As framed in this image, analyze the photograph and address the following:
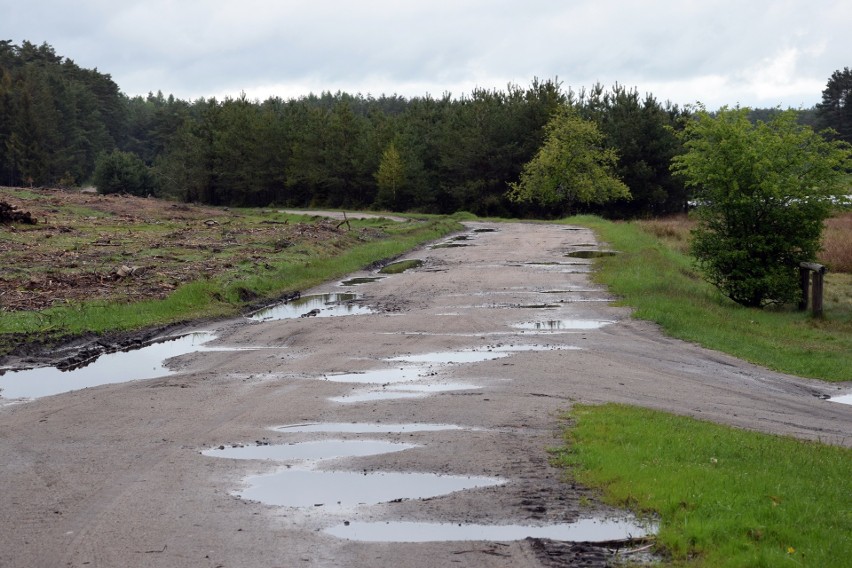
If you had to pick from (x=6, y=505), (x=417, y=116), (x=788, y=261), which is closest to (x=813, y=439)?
(x=6, y=505)

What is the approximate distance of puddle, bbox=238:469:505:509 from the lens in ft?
26.6

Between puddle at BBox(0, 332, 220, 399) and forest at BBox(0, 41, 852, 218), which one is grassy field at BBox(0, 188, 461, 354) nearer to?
puddle at BBox(0, 332, 220, 399)

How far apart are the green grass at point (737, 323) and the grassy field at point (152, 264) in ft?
31.9

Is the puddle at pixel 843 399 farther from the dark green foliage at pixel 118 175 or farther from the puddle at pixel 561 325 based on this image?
the dark green foliage at pixel 118 175

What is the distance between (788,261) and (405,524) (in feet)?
59.6

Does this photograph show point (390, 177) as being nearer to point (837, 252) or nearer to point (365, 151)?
point (365, 151)

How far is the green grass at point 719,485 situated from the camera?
6.50 meters

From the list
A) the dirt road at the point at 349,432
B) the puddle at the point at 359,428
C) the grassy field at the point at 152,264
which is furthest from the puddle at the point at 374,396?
the grassy field at the point at 152,264

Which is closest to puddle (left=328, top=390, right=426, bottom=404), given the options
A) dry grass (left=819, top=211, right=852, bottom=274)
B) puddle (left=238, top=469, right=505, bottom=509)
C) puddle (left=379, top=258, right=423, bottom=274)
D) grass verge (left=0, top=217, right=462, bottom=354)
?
puddle (left=238, top=469, right=505, bottom=509)

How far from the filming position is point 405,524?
7.41m

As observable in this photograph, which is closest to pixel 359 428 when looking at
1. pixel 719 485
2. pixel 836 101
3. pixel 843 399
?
pixel 719 485

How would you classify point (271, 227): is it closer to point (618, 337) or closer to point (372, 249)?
point (372, 249)

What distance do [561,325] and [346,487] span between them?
11420 mm

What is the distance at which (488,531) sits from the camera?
718 centimetres
